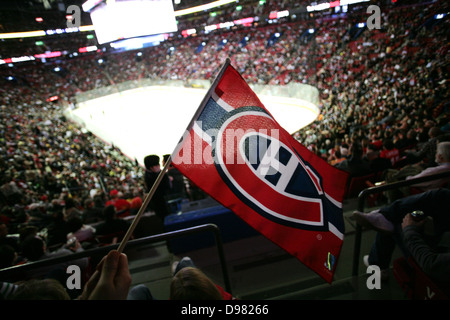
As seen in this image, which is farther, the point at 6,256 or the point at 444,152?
the point at 444,152

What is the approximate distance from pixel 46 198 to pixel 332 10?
1236 inches

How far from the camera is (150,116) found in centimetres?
2180

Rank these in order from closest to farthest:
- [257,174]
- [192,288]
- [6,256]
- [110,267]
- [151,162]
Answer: [192,288] < [110,267] < [257,174] < [6,256] < [151,162]

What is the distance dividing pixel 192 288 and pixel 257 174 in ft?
3.14

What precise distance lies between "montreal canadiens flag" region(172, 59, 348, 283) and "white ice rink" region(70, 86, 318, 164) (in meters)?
12.5

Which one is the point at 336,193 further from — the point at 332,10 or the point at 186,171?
the point at 332,10

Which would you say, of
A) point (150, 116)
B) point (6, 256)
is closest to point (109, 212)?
point (6, 256)

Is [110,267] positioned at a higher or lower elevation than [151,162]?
lower

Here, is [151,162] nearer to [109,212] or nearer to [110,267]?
[109,212]

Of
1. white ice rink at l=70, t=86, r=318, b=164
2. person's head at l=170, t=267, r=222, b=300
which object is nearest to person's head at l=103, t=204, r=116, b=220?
person's head at l=170, t=267, r=222, b=300

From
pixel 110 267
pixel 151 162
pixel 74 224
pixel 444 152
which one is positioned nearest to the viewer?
pixel 110 267

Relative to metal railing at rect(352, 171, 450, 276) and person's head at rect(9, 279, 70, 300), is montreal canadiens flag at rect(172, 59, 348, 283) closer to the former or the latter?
metal railing at rect(352, 171, 450, 276)

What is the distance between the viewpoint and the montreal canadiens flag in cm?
184
